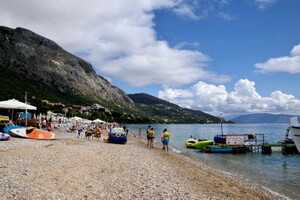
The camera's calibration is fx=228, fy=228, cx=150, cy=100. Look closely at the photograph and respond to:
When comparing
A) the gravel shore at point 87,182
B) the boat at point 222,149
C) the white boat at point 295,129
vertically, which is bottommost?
the boat at point 222,149

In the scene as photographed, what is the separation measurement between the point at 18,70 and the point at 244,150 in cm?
18175

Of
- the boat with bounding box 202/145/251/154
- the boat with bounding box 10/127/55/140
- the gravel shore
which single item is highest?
the boat with bounding box 10/127/55/140

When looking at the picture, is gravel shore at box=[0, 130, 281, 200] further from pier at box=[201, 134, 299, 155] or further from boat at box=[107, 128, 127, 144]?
pier at box=[201, 134, 299, 155]

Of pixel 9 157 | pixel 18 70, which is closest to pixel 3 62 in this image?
pixel 18 70

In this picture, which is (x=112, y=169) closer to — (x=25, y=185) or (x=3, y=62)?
(x=25, y=185)

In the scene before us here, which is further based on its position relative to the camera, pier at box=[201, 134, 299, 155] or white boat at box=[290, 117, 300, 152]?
pier at box=[201, 134, 299, 155]

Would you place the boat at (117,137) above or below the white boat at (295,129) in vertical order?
below

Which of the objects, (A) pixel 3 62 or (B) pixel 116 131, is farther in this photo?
(A) pixel 3 62

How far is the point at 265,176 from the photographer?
19453 mm

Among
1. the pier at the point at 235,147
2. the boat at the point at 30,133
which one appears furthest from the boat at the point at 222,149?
the boat at the point at 30,133

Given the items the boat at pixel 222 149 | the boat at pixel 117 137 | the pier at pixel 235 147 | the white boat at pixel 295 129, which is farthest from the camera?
the pier at pixel 235 147

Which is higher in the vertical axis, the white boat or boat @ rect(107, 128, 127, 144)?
the white boat

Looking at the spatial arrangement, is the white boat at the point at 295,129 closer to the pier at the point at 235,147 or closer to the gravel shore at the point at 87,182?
the pier at the point at 235,147

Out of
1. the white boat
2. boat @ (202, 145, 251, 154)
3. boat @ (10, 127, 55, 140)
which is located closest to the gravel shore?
boat @ (10, 127, 55, 140)
